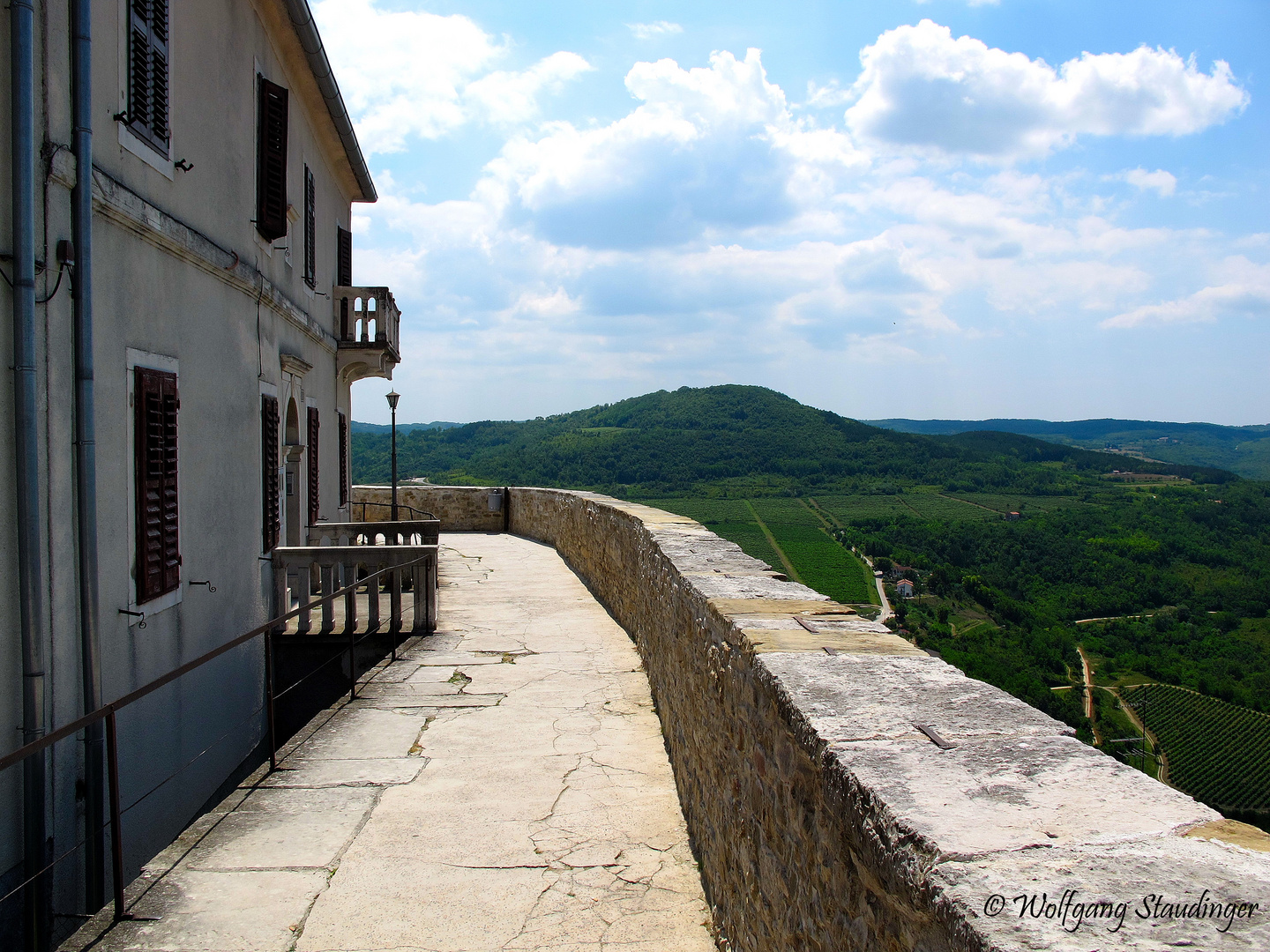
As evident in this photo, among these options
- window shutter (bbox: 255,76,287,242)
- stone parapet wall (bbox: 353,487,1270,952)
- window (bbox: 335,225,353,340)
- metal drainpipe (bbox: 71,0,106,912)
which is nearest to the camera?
stone parapet wall (bbox: 353,487,1270,952)

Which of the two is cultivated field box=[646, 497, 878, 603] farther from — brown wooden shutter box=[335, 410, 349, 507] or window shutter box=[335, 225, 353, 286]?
window shutter box=[335, 225, 353, 286]

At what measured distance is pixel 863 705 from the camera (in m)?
2.26

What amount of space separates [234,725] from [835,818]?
19.9 feet

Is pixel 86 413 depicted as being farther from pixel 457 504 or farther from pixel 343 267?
pixel 457 504

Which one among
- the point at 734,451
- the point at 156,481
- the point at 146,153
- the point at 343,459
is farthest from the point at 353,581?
the point at 734,451

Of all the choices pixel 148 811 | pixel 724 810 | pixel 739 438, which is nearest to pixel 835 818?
pixel 724 810

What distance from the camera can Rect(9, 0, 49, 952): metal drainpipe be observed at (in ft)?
12.4

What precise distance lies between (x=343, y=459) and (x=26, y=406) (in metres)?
9.44

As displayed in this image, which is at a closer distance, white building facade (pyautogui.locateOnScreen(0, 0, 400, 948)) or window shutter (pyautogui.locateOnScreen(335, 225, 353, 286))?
white building facade (pyautogui.locateOnScreen(0, 0, 400, 948))

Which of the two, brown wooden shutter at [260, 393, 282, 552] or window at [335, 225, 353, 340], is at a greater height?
window at [335, 225, 353, 340]

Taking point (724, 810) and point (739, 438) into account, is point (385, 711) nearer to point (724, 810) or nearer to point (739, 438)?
point (724, 810)

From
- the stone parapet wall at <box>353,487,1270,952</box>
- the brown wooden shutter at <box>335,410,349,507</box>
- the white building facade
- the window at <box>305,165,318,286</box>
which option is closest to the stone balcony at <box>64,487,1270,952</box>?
the stone parapet wall at <box>353,487,1270,952</box>

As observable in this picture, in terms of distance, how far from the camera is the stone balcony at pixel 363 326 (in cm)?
1223

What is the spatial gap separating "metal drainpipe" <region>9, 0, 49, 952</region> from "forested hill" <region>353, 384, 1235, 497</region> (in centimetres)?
5854
